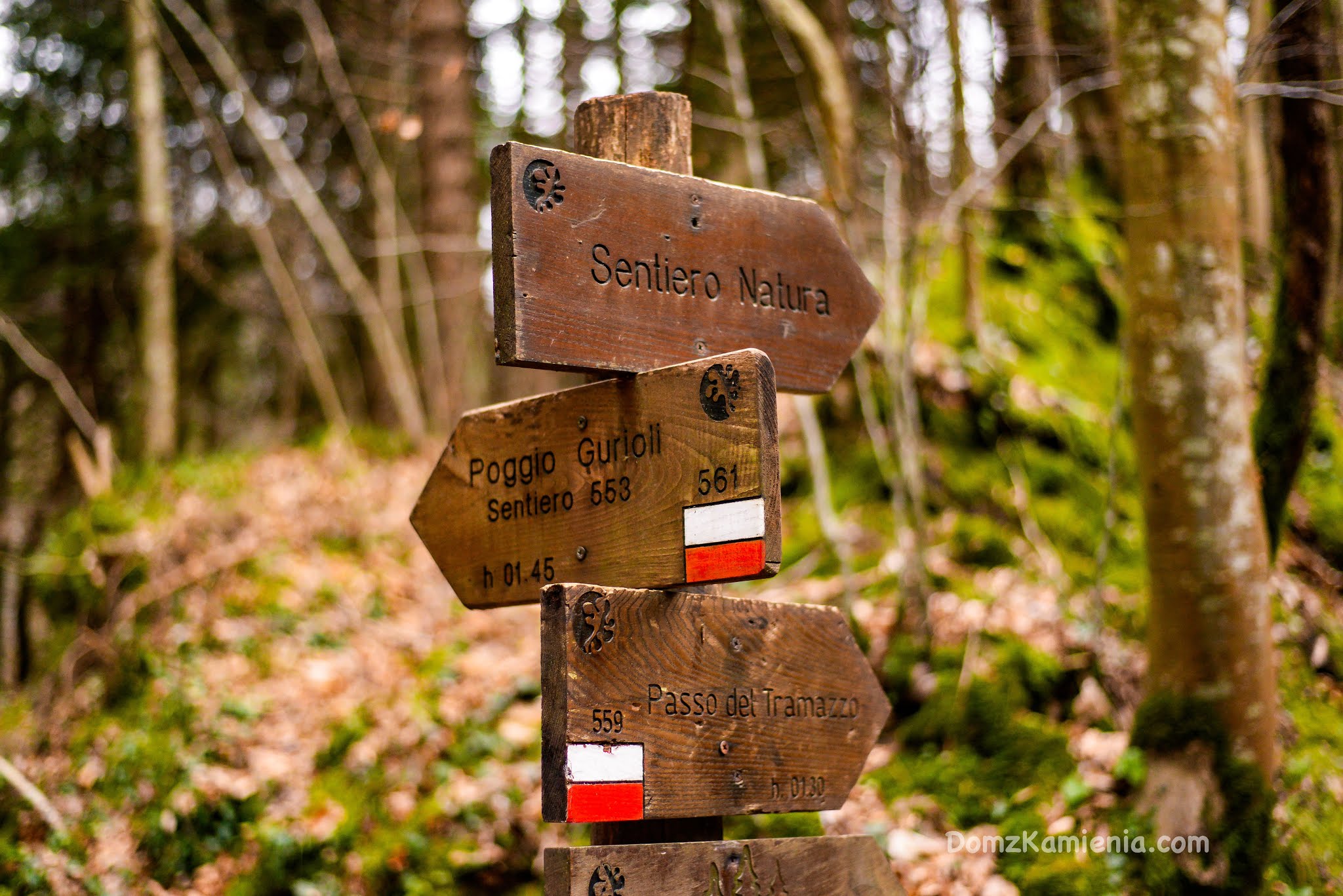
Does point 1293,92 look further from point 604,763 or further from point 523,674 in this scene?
point 523,674

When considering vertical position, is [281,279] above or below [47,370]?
above

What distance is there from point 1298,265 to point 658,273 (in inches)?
114

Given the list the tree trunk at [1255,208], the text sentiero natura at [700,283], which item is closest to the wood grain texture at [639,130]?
the text sentiero natura at [700,283]

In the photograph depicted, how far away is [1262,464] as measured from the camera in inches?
160

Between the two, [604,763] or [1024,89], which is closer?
[604,763]

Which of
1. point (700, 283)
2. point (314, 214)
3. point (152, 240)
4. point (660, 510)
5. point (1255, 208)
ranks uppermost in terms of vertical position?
point (314, 214)

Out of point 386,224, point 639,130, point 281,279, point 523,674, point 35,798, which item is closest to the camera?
point 639,130

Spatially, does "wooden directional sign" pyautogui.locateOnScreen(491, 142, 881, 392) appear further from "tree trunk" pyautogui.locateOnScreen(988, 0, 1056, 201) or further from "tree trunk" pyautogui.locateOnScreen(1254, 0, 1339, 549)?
"tree trunk" pyautogui.locateOnScreen(988, 0, 1056, 201)

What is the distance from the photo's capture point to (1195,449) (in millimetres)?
3701

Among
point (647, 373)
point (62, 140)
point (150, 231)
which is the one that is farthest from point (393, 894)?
point (62, 140)

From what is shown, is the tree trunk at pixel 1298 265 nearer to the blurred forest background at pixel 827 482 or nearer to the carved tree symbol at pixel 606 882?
the blurred forest background at pixel 827 482

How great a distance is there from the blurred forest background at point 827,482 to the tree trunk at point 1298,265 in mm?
14

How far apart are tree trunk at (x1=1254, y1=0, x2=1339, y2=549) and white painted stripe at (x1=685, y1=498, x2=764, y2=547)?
292 centimetres

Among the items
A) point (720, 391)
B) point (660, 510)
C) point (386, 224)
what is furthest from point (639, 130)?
point (386, 224)
